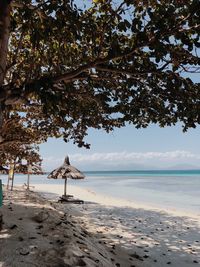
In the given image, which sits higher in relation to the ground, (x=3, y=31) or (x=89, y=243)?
(x=3, y=31)

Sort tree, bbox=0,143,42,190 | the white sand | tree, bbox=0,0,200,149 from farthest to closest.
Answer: tree, bbox=0,143,42,190
the white sand
tree, bbox=0,0,200,149

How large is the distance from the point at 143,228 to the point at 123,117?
7072 mm

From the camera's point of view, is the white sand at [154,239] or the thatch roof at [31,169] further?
the thatch roof at [31,169]

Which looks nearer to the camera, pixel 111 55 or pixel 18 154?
pixel 111 55

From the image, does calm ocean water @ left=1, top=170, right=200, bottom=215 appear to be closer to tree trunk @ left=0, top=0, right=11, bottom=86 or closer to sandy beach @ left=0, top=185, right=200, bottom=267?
sandy beach @ left=0, top=185, right=200, bottom=267

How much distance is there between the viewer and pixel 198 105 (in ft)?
20.8

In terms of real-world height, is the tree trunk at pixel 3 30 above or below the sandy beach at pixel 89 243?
above

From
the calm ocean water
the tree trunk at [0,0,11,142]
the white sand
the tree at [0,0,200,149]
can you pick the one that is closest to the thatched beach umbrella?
the white sand

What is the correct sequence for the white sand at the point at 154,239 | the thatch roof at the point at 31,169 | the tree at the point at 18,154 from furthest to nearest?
1. the thatch roof at the point at 31,169
2. the tree at the point at 18,154
3. the white sand at the point at 154,239

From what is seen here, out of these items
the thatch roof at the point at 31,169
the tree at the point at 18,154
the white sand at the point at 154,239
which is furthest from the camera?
the thatch roof at the point at 31,169

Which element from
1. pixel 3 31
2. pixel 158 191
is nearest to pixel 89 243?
pixel 3 31

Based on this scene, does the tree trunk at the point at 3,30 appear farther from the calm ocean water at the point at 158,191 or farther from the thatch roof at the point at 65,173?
the calm ocean water at the point at 158,191

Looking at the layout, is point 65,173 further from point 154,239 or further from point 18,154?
point 154,239

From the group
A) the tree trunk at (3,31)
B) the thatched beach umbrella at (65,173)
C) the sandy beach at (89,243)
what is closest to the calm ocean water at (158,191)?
the thatched beach umbrella at (65,173)
